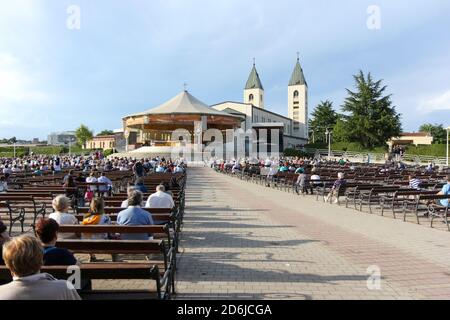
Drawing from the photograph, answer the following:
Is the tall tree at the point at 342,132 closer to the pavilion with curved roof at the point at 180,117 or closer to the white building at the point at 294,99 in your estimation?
the pavilion with curved roof at the point at 180,117

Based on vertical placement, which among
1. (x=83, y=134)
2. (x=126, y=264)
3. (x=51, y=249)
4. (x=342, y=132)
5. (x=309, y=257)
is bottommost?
(x=309, y=257)

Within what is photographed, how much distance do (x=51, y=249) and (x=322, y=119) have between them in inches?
3930

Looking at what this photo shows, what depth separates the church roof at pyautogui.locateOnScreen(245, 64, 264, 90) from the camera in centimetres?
12531

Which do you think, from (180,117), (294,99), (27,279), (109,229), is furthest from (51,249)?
(294,99)

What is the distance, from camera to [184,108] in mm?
59344

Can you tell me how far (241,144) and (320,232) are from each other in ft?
220

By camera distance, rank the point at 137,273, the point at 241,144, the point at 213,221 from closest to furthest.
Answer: the point at 137,273 < the point at 213,221 < the point at 241,144

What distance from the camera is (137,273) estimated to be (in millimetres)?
3711

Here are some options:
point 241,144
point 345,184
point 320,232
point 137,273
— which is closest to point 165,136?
point 241,144

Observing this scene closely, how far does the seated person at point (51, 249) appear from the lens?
391 centimetres

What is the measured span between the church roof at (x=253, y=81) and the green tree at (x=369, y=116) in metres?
57.2

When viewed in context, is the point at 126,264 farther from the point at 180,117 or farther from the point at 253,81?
the point at 253,81
